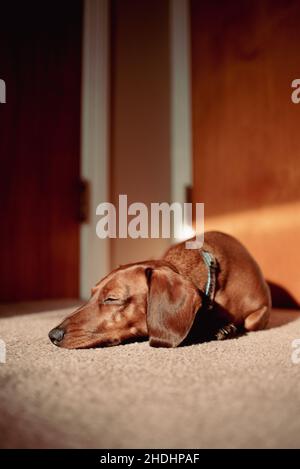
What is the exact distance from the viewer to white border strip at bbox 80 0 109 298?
2492 mm

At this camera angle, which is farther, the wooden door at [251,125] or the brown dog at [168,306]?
the wooden door at [251,125]

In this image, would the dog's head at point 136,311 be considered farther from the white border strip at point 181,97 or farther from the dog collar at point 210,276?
the white border strip at point 181,97

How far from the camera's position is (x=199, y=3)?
8.03ft

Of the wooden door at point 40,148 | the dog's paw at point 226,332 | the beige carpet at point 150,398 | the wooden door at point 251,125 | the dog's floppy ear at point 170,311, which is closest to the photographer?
the beige carpet at point 150,398

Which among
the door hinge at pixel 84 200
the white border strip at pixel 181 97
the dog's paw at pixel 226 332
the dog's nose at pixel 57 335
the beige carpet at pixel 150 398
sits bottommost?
the dog's paw at pixel 226 332

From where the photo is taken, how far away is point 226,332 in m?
1.11

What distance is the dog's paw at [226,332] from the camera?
1094 mm

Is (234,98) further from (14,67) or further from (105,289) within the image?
(105,289)

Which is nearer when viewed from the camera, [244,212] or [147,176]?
[244,212]

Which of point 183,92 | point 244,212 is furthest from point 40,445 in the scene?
point 183,92

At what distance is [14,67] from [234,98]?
4.01 feet

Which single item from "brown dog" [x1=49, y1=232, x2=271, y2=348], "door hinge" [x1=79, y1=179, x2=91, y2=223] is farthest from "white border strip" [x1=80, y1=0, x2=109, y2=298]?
"brown dog" [x1=49, y1=232, x2=271, y2=348]

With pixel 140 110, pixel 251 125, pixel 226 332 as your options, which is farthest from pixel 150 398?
pixel 140 110

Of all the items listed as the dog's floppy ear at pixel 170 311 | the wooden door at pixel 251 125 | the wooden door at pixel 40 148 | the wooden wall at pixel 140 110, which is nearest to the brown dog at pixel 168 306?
the dog's floppy ear at pixel 170 311
